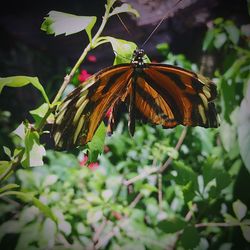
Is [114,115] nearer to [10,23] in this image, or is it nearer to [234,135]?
[234,135]

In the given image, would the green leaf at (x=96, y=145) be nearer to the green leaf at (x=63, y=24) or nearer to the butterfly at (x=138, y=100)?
the butterfly at (x=138, y=100)

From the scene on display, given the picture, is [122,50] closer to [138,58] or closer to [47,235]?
[138,58]

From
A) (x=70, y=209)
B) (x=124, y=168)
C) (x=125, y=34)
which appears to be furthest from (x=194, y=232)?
(x=125, y=34)

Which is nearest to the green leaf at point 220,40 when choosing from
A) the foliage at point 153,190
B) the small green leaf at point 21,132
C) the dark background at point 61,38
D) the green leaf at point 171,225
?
the foliage at point 153,190

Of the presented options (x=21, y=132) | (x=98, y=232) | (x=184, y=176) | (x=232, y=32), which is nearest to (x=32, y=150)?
(x=21, y=132)

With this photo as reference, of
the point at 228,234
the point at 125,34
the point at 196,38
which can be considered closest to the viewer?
the point at 228,234

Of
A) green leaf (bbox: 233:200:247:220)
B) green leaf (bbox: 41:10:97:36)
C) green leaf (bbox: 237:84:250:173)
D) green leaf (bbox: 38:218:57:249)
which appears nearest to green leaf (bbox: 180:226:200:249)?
green leaf (bbox: 233:200:247:220)
